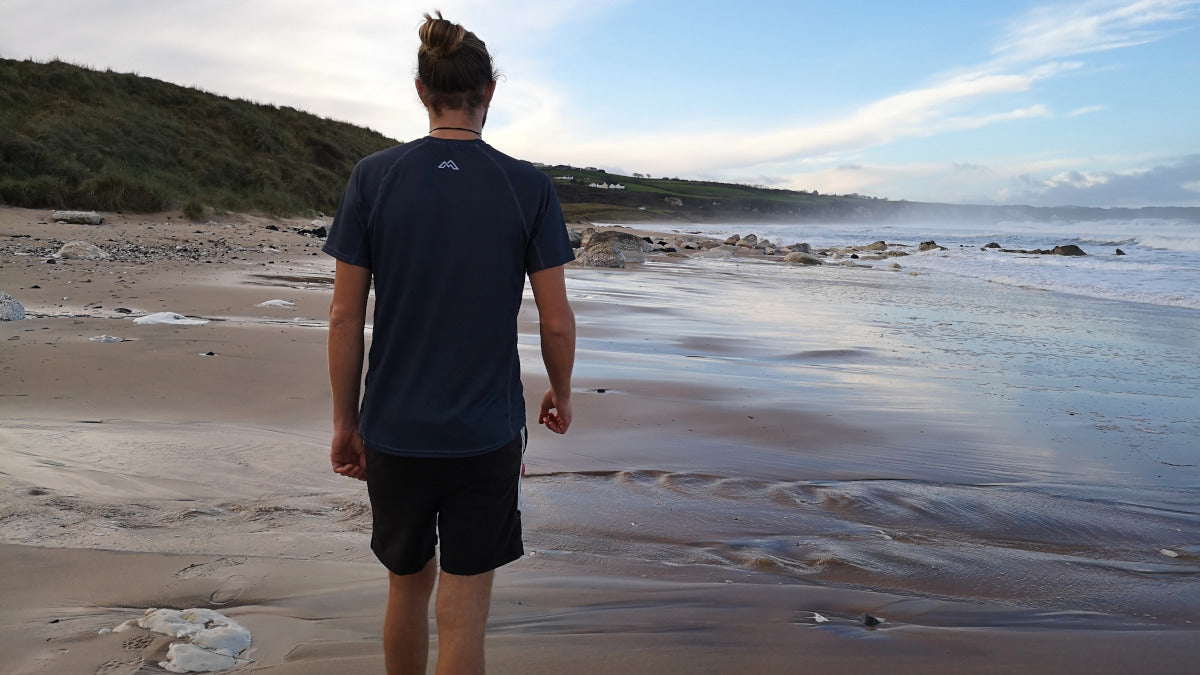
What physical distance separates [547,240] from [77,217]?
16901mm

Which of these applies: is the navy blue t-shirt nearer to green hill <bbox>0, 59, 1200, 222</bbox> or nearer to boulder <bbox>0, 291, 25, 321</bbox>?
boulder <bbox>0, 291, 25, 321</bbox>

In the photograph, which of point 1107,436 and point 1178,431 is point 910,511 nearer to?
point 1107,436

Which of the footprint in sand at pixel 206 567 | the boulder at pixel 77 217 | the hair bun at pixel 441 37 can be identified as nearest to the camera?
the hair bun at pixel 441 37

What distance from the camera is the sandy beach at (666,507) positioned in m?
2.67

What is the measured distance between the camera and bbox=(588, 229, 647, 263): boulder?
23.5m

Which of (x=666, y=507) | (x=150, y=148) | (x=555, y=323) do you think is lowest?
(x=666, y=507)

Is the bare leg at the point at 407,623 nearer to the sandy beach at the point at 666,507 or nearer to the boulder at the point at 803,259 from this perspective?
the sandy beach at the point at 666,507

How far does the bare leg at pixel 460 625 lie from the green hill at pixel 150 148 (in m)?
18.4

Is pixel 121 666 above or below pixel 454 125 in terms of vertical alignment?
below

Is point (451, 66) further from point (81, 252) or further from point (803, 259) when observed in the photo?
point (803, 259)

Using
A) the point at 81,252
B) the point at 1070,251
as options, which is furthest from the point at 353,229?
the point at 1070,251

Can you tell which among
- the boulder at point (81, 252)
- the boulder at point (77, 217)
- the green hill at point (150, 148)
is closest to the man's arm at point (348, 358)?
the boulder at point (81, 252)

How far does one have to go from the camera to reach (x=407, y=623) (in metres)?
2.21

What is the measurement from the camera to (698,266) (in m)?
22.8
